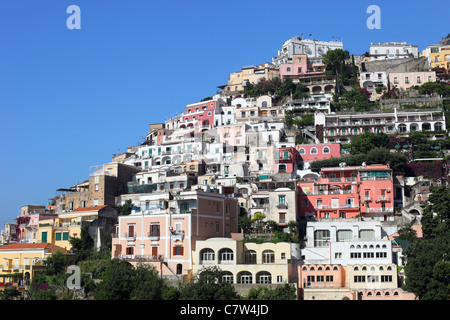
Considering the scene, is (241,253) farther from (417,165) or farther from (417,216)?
(417,165)

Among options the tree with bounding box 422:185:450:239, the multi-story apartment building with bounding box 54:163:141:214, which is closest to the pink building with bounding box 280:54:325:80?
the multi-story apartment building with bounding box 54:163:141:214

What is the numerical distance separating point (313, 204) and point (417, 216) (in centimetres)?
1010

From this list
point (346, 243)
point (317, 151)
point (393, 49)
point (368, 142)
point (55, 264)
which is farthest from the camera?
point (393, 49)

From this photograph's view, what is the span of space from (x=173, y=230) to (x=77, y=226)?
14.0m

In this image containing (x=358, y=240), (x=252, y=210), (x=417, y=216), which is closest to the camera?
(x=358, y=240)

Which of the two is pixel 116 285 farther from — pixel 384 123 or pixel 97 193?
pixel 384 123

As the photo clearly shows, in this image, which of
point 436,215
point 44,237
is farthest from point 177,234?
point 436,215

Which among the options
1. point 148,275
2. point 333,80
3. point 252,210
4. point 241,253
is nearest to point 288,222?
point 252,210

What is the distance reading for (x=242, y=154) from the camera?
75875mm

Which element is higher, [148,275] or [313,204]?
[313,204]

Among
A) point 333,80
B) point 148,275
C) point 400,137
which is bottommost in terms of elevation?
point 148,275

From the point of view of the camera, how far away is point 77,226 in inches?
2376

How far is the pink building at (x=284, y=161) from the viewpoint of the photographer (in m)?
70.7

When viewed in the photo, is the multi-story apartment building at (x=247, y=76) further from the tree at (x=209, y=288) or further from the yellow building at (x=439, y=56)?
the tree at (x=209, y=288)
